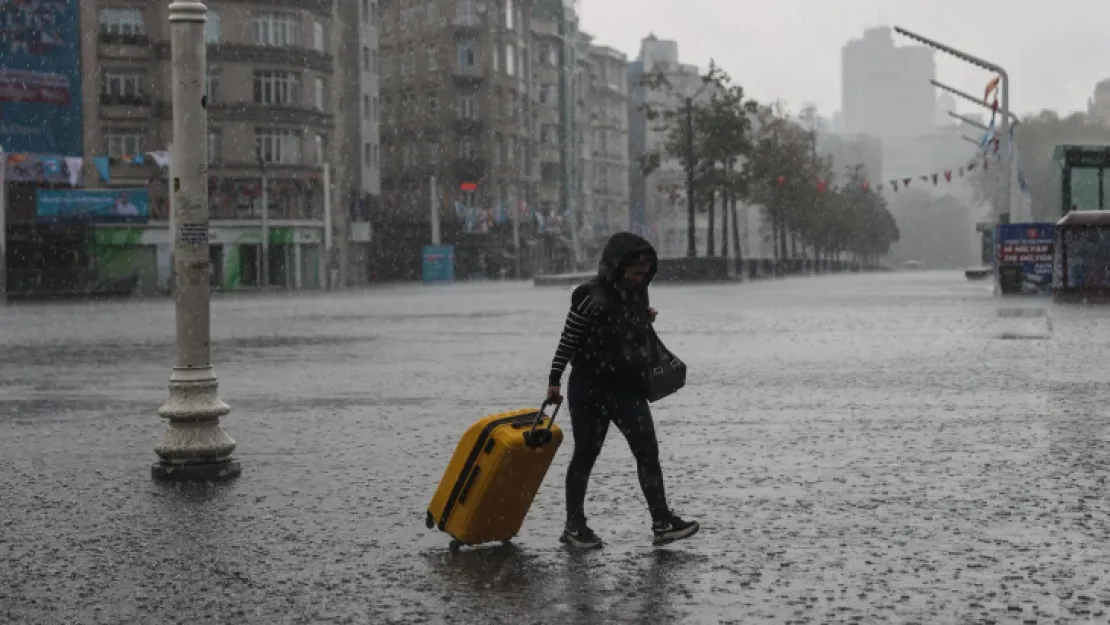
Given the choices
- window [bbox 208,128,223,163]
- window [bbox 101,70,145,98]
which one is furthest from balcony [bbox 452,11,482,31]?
window [bbox 101,70,145,98]

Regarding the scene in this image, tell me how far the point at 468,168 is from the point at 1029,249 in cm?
6120

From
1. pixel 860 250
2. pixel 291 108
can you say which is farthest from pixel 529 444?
pixel 860 250

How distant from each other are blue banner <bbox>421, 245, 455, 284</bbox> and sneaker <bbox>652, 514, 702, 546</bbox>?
91636mm

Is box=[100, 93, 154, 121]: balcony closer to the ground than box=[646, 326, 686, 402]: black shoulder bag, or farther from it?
farther from it

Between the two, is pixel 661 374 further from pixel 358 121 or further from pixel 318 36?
pixel 358 121

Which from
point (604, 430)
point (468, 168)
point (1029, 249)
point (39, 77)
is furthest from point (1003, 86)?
point (604, 430)

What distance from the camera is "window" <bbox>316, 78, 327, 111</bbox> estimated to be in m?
86.8

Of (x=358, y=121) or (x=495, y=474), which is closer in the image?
(x=495, y=474)

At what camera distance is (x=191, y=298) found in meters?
11.5

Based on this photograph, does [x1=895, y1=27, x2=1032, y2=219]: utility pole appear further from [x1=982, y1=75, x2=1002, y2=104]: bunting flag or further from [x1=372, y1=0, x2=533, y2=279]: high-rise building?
[x1=372, y1=0, x2=533, y2=279]: high-rise building

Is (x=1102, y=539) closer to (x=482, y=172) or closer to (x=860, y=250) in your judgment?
(x=482, y=172)

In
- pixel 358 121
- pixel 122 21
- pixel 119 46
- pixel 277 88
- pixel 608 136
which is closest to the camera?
pixel 119 46

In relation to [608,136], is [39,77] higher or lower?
lower

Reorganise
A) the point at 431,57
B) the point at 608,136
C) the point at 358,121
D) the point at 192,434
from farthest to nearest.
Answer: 1. the point at 608,136
2. the point at 431,57
3. the point at 358,121
4. the point at 192,434
